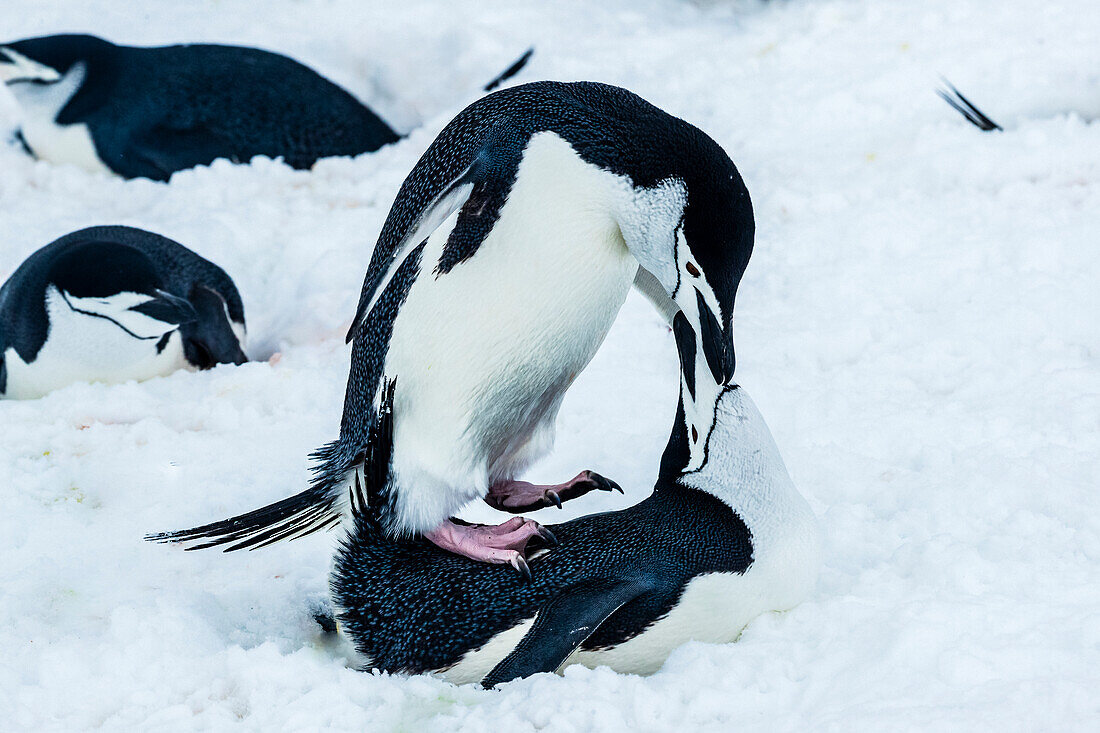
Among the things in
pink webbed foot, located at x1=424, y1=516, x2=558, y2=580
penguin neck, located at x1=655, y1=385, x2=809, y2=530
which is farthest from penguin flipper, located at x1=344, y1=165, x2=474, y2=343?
penguin neck, located at x1=655, y1=385, x2=809, y2=530

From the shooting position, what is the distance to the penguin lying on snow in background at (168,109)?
11.3ft

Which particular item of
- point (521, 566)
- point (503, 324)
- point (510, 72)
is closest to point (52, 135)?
point (510, 72)

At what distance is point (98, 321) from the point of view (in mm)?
2439

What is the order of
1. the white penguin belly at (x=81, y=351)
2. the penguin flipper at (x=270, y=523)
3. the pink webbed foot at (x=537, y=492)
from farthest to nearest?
the white penguin belly at (x=81, y=351) → the pink webbed foot at (x=537, y=492) → the penguin flipper at (x=270, y=523)

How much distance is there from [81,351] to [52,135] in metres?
1.34

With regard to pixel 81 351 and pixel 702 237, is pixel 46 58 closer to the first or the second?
pixel 81 351

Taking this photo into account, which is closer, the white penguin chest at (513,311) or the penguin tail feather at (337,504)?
the white penguin chest at (513,311)

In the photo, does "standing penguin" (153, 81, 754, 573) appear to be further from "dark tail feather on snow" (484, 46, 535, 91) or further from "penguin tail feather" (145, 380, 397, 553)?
"dark tail feather on snow" (484, 46, 535, 91)

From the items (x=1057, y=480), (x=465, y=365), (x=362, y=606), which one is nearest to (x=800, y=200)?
(x=1057, y=480)

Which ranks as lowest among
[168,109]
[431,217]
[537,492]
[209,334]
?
[209,334]

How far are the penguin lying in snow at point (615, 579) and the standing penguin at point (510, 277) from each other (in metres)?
0.04

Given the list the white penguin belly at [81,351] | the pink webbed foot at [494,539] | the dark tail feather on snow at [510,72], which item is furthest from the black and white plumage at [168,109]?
the pink webbed foot at [494,539]

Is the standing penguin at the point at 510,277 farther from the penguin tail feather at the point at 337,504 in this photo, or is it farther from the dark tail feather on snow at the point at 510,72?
the dark tail feather on snow at the point at 510,72

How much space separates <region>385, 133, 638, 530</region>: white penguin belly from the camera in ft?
4.64
